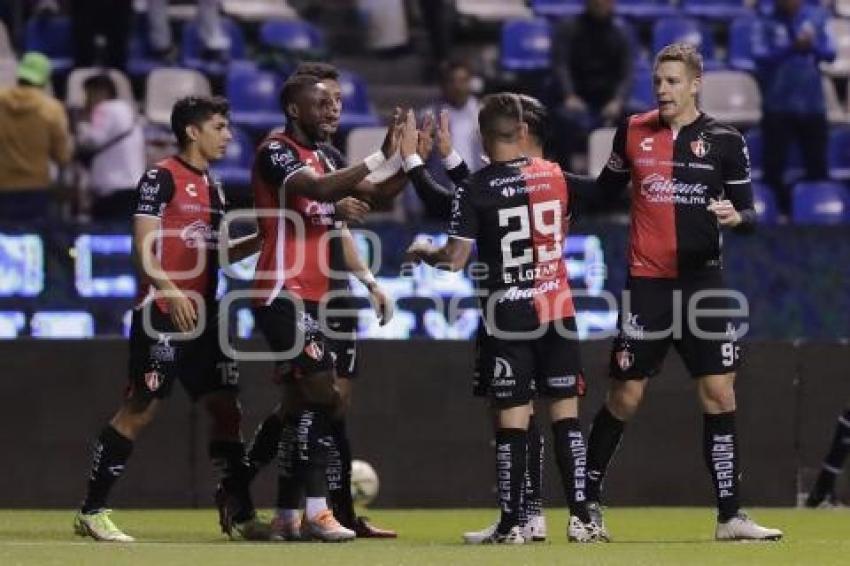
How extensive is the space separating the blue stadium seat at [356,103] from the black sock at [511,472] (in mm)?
8440

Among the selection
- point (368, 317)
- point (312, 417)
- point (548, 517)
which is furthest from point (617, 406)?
point (368, 317)

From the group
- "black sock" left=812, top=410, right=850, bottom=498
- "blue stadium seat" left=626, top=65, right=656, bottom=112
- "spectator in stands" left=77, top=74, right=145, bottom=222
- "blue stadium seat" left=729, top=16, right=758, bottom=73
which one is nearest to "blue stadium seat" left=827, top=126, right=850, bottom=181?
"blue stadium seat" left=729, top=16, right=758, bottom=73

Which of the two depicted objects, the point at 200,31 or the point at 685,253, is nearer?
the point at 685,253

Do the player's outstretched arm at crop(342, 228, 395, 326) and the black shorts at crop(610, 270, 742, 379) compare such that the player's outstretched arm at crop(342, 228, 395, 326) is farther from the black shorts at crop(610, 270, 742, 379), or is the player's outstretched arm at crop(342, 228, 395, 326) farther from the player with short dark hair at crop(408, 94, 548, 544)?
the black shorts at crop(610, 270, 742, 379)

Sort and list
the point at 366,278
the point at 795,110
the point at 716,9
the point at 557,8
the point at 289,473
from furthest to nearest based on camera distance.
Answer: the point at 716,9, the point at 557,8, the point at 795,110, the point at 366,278, the point at 289,473

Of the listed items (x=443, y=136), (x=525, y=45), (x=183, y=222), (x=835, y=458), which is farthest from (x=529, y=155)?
(x=525, y=45)

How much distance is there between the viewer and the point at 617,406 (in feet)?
37.4

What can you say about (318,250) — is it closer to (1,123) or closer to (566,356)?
(566,356)

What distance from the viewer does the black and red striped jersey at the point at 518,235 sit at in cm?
1103

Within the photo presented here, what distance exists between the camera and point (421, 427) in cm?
1526

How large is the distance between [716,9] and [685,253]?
1092 cm

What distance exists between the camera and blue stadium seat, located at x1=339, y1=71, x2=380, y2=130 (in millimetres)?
19203

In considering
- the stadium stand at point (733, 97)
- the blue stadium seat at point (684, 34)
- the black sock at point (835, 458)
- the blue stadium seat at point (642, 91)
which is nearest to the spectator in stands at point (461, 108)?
the blue stadium seat at point (642, 91)

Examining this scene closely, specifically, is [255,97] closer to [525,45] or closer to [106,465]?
[525,45]
